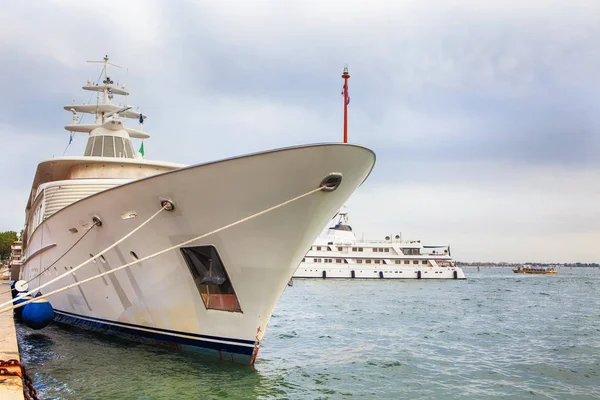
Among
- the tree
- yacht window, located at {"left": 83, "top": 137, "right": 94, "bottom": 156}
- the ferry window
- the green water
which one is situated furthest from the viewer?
the tree

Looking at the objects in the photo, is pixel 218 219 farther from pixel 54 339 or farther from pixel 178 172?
pixel 54 339

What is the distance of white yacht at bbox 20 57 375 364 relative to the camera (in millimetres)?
8320

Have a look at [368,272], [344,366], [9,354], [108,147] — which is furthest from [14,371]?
[368,272]

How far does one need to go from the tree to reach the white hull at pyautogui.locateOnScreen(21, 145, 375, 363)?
2896 inches

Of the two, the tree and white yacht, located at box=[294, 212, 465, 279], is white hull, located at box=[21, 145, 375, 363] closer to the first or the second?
white yacht, located at box=[294, 212, 465, 279]

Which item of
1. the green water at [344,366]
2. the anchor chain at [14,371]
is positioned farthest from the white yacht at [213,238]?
the anchor chain at [14,371]

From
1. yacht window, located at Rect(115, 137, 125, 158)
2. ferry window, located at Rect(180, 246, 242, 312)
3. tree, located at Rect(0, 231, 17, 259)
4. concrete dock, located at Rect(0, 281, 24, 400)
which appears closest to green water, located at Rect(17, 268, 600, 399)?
concrete dock, located at Rect(0, 281, 24, 400)

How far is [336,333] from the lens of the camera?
15812 mm

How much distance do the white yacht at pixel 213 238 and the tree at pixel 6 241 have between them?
73325mm

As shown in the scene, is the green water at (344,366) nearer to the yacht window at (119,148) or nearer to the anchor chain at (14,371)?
the anchor chain at (14,371)

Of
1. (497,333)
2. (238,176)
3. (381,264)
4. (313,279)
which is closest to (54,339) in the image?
(238,176)

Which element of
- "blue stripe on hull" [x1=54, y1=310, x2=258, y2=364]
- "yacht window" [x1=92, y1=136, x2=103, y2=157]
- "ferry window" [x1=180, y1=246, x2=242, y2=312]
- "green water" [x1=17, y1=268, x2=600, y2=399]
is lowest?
"green water" [x1=17, y1=268, x2=600, y2=399]

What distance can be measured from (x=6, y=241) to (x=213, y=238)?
78.8 metres

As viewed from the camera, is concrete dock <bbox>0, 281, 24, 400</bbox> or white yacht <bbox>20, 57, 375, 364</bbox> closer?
concrete dock <bbox>0, 281, 24, 400</bbox>
